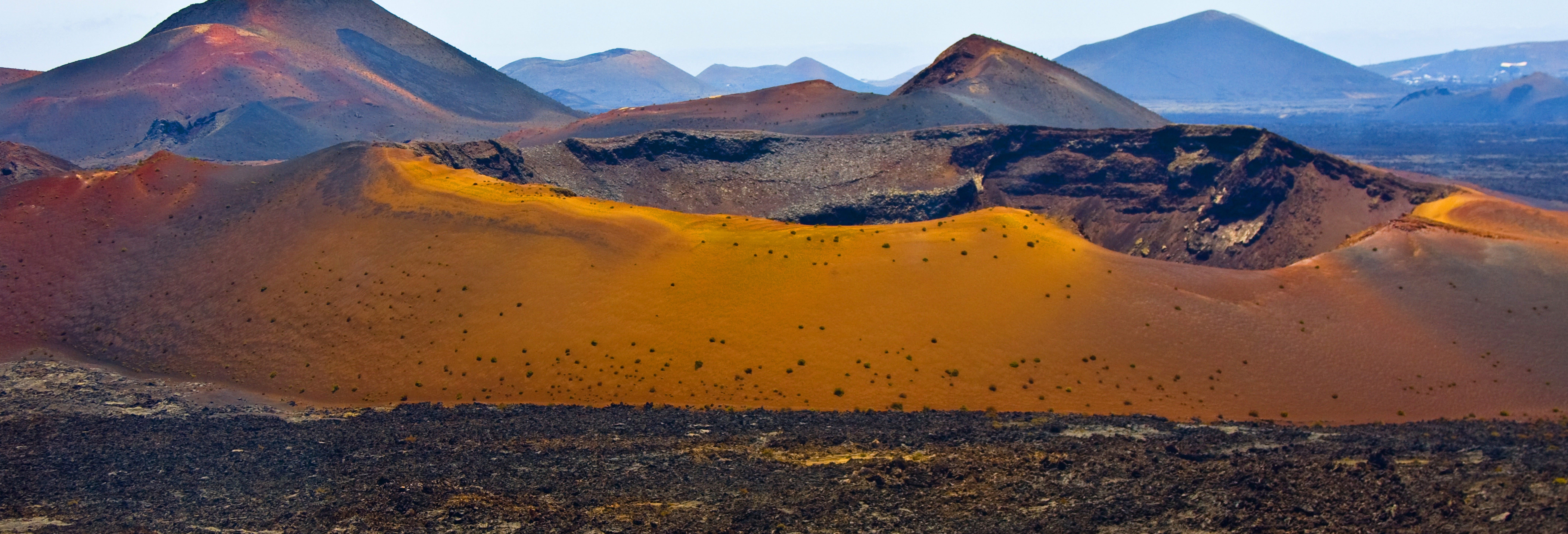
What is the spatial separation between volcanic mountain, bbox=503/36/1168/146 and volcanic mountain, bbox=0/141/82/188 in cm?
4358

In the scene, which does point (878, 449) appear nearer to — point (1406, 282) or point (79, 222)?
point (1406, 282)

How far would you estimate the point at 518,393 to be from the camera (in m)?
31.4

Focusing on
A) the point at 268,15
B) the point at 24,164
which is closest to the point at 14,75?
the point at 268,15

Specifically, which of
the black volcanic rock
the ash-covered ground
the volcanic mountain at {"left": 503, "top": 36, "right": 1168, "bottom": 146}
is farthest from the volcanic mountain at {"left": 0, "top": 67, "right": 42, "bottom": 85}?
the ash-covered ground

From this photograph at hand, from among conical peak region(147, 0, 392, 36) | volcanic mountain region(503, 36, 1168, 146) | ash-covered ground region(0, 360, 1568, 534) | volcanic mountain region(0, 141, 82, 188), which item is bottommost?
ash-covered ground region(0, 360, 1568, 534)

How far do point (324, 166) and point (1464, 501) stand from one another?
152 ft

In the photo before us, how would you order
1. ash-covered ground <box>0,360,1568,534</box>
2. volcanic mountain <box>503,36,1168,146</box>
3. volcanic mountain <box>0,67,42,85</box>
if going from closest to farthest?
1. ash-covered ground <box>0,360,1568,534</box>
2. volcanic mountain <box>503,36,1168,146</box>
3. volcanic mountain <box>0,67,42,85</box>

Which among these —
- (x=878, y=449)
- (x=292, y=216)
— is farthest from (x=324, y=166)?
(x=878, y=449)

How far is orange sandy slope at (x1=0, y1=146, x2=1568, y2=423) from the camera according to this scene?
104 ft

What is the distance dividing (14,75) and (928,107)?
5304 inches

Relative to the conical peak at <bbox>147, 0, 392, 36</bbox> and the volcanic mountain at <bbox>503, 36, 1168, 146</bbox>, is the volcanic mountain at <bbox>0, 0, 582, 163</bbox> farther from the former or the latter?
the volcanic mountain at <bbox>503, 36, 1168, 146</bbox>

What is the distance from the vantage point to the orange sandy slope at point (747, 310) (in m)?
31.8

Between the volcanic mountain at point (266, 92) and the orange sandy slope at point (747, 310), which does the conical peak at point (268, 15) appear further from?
the orange sandy slope at point (747, 310)

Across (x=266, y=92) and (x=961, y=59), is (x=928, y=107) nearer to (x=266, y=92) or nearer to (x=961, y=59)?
(x=961, y=59)
